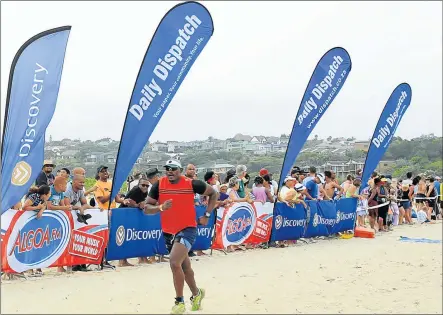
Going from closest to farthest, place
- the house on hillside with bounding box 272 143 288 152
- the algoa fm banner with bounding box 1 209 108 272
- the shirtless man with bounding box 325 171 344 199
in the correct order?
the algoa fm banner with bounding box 1 209 108 272 → the house on hillside with bounding box 272 143 288 152 → the shirtless man with bounding box 325 171 344 199

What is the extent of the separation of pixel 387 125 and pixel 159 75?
8.91m

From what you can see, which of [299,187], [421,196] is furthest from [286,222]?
[421,196]

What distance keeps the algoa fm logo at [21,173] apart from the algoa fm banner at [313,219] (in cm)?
591

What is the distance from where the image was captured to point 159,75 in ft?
31.9

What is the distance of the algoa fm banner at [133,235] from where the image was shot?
956 cm

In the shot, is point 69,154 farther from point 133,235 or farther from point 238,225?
point 133,235

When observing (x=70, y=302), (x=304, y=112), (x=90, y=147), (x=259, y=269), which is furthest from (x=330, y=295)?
(x=90, y=147)

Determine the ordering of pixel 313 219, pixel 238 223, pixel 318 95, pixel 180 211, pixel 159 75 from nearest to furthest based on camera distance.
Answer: pixel 180 211 → pixel 159 75 → pixel 238 223 → pixel 318 95 → pixel 313 219

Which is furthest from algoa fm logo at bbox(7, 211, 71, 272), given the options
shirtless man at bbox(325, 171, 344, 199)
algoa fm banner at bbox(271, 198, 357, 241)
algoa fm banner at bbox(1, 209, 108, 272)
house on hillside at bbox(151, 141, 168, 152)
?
shirtless man at bbox(325, 171, 344, 199)

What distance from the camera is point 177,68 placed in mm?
9859

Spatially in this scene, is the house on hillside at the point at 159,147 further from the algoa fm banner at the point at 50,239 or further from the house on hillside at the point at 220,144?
the house on hillside at the point at 220,144

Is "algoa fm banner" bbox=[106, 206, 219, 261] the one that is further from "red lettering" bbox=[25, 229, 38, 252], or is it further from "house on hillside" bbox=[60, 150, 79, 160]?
"house on hillside" bbox=[60, 150, 79, 160]

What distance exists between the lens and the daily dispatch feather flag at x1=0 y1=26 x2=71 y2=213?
26.9 ft

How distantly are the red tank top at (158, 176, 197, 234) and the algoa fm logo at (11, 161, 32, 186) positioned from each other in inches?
102
